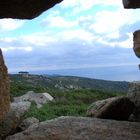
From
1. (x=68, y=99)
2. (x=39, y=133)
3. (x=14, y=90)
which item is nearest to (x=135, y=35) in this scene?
(x=39, y=133)

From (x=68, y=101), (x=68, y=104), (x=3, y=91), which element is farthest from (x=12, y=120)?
(x=68, y=101)

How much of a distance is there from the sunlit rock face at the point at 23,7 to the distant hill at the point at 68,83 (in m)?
32.7

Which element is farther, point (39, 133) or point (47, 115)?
point (47, 115)

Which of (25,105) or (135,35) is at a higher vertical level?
(135,35)

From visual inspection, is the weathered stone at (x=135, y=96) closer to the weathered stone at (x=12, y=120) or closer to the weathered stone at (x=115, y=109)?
the weathered stone at (x=115, y=109)

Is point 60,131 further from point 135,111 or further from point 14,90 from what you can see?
point 14,90

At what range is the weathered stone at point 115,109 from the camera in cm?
1623

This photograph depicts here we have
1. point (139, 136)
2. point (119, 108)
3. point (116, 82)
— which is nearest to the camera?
point (139, 136)

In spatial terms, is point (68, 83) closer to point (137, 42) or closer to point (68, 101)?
point (68, 101)

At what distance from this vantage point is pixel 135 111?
55.0 ft

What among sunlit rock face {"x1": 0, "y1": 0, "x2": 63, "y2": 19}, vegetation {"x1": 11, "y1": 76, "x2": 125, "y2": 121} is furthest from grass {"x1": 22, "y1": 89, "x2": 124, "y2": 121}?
sunlit rock face {"x1": 0, "y1": 0, "x2": 63, "y2": 19}

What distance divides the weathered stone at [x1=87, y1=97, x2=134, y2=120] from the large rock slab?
105 centimetres

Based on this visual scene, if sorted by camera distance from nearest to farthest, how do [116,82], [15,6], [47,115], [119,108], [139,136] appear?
[15,6], [139,136], [119,108], [47,115], [116,82]

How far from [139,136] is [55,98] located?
18.9m
